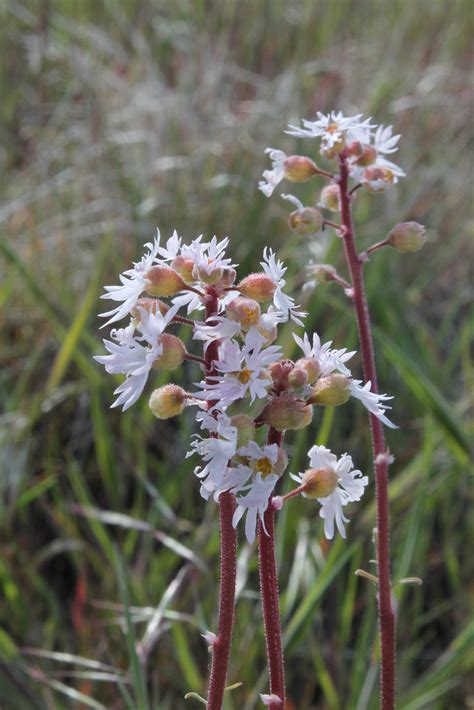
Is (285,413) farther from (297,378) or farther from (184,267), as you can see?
(184,267)

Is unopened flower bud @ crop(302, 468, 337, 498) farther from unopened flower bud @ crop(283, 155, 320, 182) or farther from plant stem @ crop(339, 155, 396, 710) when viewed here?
unopened flower bud @ crop(283, 155, 320, 182)

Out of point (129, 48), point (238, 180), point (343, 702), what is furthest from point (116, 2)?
point (343, 702)

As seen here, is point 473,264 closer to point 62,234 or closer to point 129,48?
point 62,234

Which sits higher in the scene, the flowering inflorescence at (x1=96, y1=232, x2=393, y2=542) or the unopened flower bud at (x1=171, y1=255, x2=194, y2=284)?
the unopened flower bud at (x1=171, y1=255, x2=194, y2=284)

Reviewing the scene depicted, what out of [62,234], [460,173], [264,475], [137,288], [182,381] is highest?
[460,173]

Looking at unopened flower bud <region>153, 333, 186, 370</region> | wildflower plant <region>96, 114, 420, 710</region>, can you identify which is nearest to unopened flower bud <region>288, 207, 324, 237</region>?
wildflower plant <region>96, 114, 420, 710</region>
